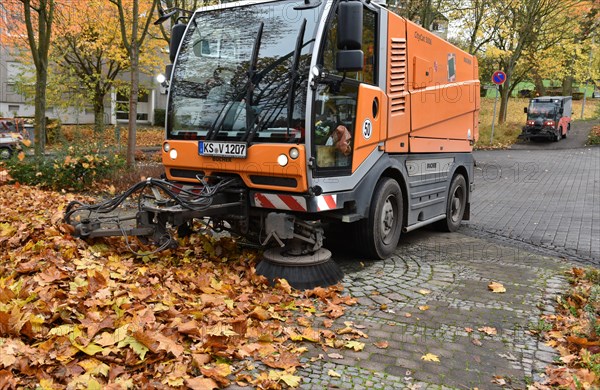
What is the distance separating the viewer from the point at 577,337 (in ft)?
13.0

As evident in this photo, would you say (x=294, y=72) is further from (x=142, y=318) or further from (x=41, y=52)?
(x=41, y=52)

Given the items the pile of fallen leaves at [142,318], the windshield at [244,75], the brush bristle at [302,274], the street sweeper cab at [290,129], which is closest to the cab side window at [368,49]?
the street sweeper cab at [290,129]

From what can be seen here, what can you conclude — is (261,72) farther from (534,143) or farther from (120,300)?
(534,143)

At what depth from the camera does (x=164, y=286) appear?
14.9 ft

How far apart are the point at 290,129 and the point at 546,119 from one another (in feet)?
89.6

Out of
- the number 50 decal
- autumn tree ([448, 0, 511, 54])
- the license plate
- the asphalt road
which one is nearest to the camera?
the license plate

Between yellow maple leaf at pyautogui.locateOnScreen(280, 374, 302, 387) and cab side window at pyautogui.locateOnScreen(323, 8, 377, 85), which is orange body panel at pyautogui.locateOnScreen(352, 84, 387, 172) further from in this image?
yellow maple leaf at pyautogui.locateOnScreen(280, 374, 302, 387)

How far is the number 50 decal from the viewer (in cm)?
551

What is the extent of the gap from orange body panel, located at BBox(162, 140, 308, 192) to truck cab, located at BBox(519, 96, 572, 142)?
88.3 ft

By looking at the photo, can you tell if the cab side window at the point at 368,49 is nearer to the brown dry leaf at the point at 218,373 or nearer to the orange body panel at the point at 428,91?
the orange body panel at the point at 428,91

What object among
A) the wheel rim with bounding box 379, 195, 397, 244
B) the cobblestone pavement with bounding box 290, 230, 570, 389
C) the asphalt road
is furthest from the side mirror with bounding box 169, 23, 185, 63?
the asphalt road

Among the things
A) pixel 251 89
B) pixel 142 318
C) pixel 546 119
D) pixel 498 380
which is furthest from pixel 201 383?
pixel 546 119

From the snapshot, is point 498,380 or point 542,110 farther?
point 542,110

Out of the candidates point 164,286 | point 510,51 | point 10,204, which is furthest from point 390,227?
point 510,51
